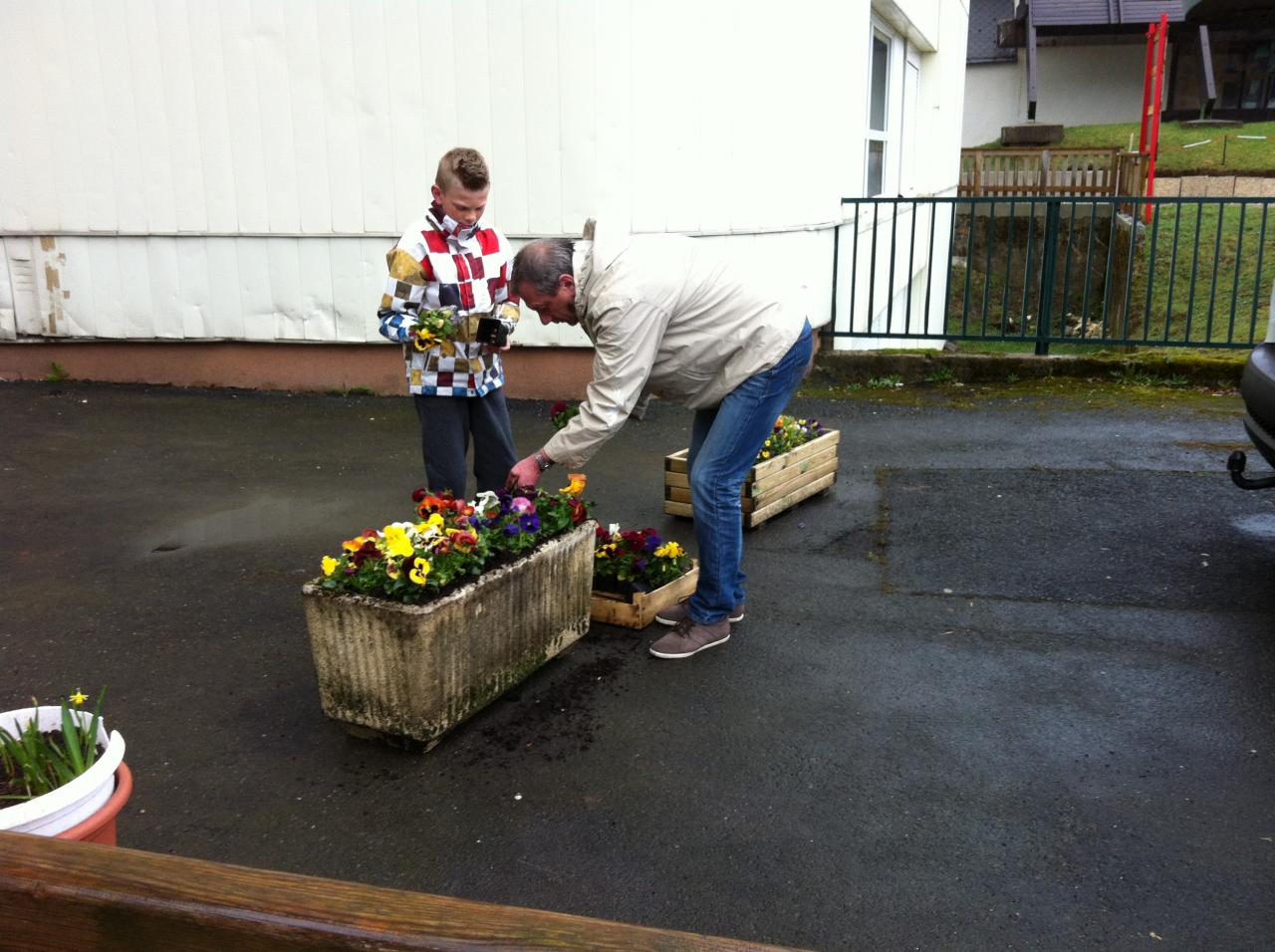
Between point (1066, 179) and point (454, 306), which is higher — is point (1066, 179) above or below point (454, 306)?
above

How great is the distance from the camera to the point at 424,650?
336 centimetres

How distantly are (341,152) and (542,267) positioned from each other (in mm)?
5367

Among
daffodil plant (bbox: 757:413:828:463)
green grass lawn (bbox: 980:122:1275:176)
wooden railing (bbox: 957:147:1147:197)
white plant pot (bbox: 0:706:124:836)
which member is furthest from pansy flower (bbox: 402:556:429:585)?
green grass lawn (bbox: 980:122:1275:176)

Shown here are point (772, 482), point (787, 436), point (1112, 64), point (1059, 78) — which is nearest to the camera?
point (772, 482)

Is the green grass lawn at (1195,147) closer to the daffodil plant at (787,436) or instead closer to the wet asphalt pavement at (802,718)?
the daffodil plant at (787,436)

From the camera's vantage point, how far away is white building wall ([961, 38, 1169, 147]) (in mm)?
33188

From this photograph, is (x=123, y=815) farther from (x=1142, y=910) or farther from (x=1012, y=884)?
(x=1142, y=910)

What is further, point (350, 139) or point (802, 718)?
point (350, 139)

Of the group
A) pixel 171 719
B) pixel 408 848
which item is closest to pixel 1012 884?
pixel 408 848

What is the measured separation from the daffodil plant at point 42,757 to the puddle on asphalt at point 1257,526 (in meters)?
5.27

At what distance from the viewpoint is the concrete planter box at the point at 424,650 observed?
3.38m

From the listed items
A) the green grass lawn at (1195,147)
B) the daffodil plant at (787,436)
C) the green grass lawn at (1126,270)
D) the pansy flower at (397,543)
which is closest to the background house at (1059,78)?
the green grass lawn at (1195,147)

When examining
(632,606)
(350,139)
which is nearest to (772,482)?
(632,606)

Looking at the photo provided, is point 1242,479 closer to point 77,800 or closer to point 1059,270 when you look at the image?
point 77,800
